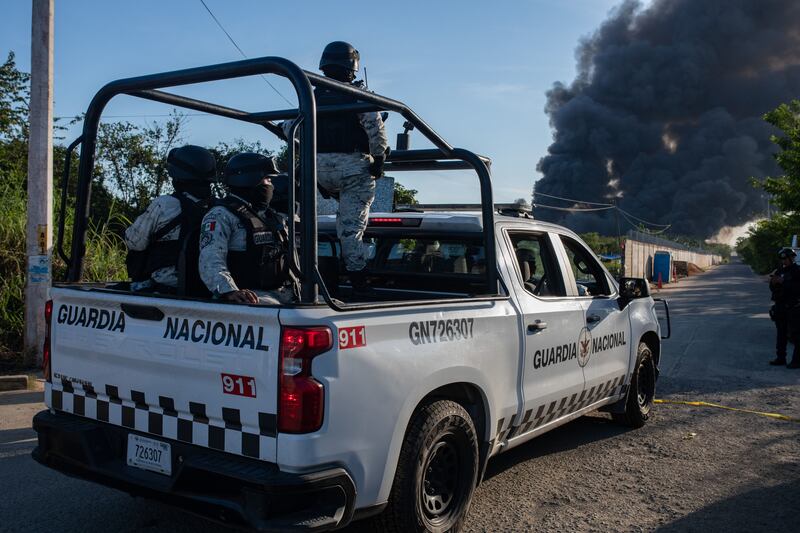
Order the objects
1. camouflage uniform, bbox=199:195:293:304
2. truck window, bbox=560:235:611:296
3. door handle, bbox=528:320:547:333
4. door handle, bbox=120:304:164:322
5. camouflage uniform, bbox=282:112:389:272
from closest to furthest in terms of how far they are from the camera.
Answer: door handle, bbox=120:304:164:322, camouflage uniform, bbox=199:195:293:304, door handle, bbox=528:320:547:333, camouflage uniform, bbox=282:112:389:272, truck window, bbox=560:235:611:296

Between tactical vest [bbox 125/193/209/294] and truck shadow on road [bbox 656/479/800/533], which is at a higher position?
tactical vest [bbox 125/193/209/294]

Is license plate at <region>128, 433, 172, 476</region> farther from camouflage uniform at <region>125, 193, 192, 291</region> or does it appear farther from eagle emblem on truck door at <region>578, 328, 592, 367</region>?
eagle emblem on truck door at <region>578, 328, 592, 367</region>

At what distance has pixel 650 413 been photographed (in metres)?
6.79

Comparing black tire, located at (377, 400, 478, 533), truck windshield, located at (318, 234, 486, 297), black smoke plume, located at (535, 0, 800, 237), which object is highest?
black smoke plume, located at (535, 0, 800, 237)

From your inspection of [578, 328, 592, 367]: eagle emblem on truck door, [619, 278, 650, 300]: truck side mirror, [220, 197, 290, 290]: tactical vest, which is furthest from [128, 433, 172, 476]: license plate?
[619, 278, 650, 300]: truck side mirror

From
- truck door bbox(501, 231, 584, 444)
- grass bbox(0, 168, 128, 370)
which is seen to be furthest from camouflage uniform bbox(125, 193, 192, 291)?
grass bbox(0, 168, 128, 370)

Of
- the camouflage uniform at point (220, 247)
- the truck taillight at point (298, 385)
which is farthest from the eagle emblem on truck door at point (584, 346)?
the truck taillight at point (298, 385)

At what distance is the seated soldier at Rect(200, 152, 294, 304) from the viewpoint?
3545mm

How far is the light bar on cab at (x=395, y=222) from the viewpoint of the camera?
4.98 meters

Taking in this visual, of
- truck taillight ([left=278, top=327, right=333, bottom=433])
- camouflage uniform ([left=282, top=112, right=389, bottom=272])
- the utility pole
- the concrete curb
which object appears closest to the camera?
truck taillight ([left=278, top=327, right=333, bottom=433])

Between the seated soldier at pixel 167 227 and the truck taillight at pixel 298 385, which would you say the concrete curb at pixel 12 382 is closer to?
the seated soldier at pixel 167 227

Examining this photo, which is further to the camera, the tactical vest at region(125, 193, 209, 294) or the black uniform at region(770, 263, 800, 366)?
the black uniform at region(770, 263, 800, 366)

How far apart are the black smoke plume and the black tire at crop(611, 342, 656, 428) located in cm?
9085

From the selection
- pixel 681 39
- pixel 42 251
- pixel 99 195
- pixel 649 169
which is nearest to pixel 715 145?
pixel 649 169
